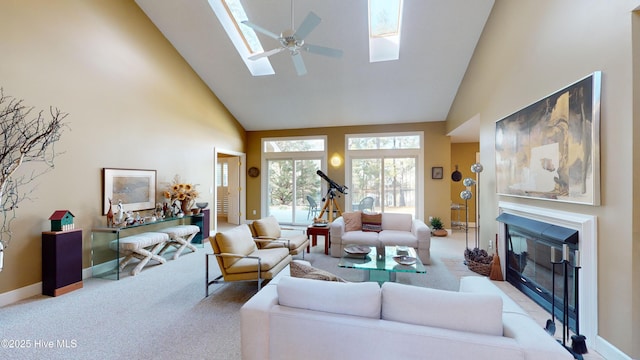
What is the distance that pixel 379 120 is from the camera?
260 inches

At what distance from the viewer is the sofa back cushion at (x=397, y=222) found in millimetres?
4578

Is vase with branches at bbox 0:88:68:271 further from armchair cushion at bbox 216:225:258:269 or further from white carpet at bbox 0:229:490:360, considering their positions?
armchair cushion at bbox 216:225:258:269

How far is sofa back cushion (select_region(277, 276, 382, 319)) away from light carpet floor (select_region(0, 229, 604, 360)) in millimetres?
917

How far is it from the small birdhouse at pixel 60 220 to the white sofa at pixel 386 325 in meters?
3.04

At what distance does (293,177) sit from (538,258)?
5.65 metres

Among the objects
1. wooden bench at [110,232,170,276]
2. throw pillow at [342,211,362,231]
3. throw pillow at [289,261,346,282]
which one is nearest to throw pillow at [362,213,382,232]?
throw pillow at [342,211,362,231]

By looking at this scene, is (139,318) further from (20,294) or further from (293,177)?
(293,177)

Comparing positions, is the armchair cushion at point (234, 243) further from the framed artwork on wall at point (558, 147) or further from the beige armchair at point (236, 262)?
the framed artwork on wall at point (558, 147)

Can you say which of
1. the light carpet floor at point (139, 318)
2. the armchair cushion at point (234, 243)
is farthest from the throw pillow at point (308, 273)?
the armchair cushion at point (234, 243)

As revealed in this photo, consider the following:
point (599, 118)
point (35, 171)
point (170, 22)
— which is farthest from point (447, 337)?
point (170, 22)

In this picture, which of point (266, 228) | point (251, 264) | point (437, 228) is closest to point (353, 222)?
point (266, 228)

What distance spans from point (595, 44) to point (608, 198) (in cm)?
122

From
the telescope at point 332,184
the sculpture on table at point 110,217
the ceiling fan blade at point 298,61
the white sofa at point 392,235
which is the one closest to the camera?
the ceiling fan blade at point 298,61

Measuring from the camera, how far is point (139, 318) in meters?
2.46
